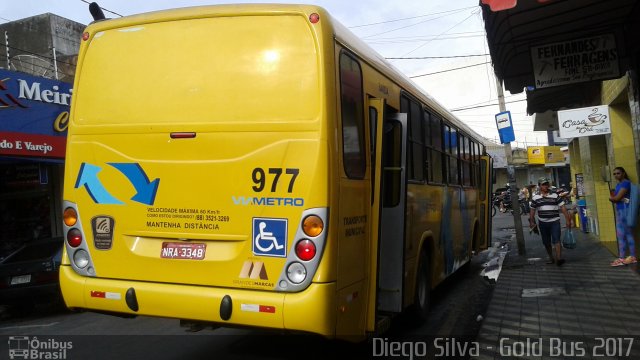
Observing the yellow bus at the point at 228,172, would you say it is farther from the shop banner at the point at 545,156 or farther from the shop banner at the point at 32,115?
the shop banner at the point at 545,156

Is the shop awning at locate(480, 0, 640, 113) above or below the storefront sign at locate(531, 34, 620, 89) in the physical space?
above

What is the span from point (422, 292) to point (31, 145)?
10.0 m

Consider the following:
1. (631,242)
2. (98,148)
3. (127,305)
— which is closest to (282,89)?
(98,148)

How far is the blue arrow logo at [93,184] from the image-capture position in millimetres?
4531

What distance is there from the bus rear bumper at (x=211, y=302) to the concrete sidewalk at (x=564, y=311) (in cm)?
225

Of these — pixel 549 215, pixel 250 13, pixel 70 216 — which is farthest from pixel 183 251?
pixel 549 215

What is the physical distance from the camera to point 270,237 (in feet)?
13.2

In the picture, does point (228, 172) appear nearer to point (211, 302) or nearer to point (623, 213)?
point (211, 302)

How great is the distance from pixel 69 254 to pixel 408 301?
11.4ft

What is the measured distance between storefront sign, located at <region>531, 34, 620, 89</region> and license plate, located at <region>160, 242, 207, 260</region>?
6134mm

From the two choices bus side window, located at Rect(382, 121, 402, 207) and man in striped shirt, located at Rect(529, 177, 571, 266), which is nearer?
bus side window, located at Rect(382, 121, 402, 207)

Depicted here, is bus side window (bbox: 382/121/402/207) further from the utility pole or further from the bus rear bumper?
the utility pole

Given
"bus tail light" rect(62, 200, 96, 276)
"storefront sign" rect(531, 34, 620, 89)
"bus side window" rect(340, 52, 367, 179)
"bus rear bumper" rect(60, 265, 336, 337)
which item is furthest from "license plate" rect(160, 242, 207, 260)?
"storefront sign" rect(531, 34, 620, 89)

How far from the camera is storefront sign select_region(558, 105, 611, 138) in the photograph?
10.6 m
